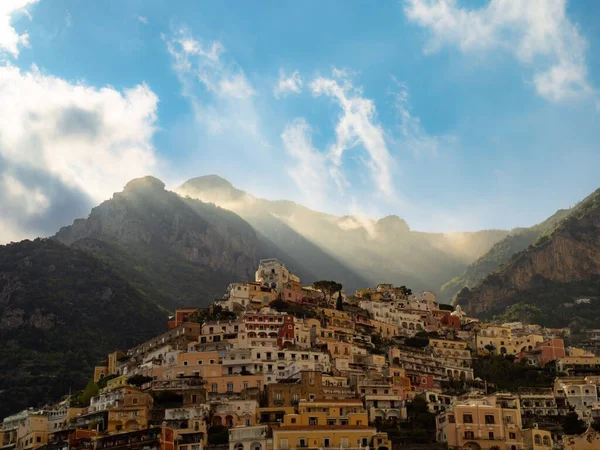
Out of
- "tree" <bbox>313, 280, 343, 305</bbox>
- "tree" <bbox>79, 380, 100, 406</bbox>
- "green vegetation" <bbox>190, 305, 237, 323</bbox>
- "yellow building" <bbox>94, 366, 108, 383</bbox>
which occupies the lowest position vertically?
"tree" <bbox>79, 380, 100, 406</bbox>

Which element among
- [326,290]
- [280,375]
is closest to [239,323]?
[280,375]

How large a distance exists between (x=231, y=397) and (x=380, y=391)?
14.6 m

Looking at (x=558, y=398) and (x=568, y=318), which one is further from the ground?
(x=568, y=318)

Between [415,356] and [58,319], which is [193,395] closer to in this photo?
[415,356]

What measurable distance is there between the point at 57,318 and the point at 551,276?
9353cm

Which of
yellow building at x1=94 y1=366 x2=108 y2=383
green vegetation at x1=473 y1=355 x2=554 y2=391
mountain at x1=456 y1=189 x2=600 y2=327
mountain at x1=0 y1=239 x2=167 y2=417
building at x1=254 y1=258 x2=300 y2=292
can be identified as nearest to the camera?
green vegetation at x1=473 y1=355 x2=554 y2=391

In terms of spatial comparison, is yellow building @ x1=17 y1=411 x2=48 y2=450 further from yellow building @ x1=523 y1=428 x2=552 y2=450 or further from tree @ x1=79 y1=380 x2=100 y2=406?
yellow building @ x1=523 y1=428 x2=552 y2=450

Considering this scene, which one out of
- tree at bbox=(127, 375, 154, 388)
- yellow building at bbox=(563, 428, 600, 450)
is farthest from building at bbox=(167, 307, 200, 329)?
yellow building at bbox=(563, 428, 600, 450)

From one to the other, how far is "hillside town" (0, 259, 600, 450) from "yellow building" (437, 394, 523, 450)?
0.12 m

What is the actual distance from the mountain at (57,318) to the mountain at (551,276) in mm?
62671

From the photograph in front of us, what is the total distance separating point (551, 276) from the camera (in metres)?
172

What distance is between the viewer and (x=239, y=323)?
10044cm

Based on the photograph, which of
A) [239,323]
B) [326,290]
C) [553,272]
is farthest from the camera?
[553,272]

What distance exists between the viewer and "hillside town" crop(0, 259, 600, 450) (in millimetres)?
76250
